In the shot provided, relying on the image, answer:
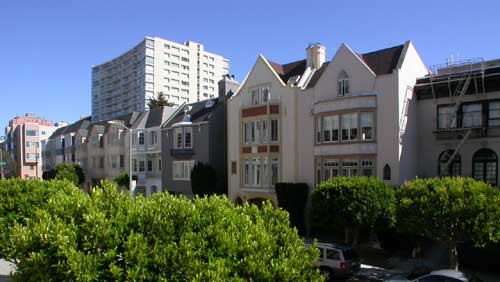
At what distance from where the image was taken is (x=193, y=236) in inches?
283

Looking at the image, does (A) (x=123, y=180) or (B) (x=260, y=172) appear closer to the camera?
(B) (x=260, y=172)

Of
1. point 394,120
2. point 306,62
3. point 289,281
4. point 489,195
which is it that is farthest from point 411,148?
point 289,281

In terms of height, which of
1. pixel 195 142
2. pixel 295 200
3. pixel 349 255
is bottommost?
pixel 349 255

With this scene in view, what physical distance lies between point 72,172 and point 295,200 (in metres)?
35.9

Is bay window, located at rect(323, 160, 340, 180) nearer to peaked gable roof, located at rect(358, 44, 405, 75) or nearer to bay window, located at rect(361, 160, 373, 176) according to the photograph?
bay window, located at rect(361, 160, 373, 176)

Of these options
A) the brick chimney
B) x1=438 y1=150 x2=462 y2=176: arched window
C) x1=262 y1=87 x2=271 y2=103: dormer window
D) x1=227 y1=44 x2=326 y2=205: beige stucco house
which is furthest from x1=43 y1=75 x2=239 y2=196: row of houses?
x1=438 y1=150 x2=462 y2=176: arched window

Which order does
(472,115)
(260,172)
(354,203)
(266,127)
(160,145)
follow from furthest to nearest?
(160,145)
(260,172)
(266,127)
(472,115)
(354,203)

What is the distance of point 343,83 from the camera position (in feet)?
96.5

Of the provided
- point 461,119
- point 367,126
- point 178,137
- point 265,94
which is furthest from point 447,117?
point 178,137

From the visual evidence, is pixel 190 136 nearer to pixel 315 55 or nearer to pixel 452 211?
pixel 315 55

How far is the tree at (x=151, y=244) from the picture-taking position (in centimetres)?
677

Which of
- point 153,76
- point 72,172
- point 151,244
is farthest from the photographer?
point 153,76

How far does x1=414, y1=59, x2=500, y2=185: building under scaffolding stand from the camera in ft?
82.0

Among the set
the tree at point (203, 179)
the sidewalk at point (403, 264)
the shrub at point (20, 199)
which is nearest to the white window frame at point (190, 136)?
the tree at point (203, 179)
